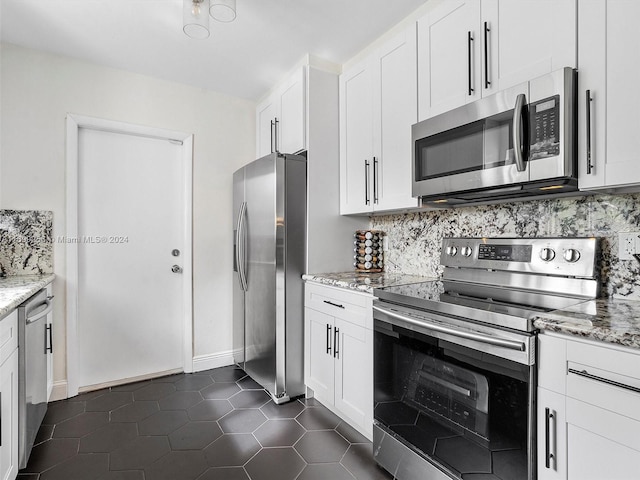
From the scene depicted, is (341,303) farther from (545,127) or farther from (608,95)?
(608,95)

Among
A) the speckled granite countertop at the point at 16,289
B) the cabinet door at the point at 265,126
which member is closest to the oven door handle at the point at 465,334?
the speckled granite countertop at the point at 16,289

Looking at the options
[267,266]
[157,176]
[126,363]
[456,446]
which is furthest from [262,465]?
[157,176]

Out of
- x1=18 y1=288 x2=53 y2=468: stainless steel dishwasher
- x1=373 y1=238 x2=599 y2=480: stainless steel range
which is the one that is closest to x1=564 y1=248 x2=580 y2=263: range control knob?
x1=373 y1=238 x2=599 y2=480: stainless steel range

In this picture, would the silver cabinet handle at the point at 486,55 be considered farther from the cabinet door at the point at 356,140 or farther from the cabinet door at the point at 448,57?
the cabinet door at the point at 356,140

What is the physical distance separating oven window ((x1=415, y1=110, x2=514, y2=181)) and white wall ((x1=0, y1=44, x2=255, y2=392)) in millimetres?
1970

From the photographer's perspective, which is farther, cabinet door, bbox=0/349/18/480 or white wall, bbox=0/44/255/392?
white wall, bbox=0/44/255/392

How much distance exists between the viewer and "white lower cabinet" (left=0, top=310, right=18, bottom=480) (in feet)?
4.70

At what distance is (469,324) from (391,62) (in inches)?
65.2

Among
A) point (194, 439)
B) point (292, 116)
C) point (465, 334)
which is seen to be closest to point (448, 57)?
point (292, 116)

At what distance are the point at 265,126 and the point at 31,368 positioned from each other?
7.87ft

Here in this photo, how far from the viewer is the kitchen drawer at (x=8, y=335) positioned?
4.70ft

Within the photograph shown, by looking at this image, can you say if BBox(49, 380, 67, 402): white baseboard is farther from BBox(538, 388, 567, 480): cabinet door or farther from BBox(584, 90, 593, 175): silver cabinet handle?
BBox(584, 90, 593, 175): silver cabinet handle

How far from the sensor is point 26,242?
250 cm

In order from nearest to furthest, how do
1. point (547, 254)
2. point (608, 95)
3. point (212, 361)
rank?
point (608, 95)
point (547, 254)
point (212, 361)
